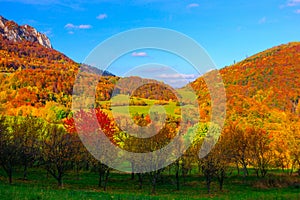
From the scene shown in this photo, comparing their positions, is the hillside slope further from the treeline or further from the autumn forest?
the treeline

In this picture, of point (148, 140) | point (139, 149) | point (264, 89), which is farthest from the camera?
point (264, 89)

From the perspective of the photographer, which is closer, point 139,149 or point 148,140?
point 148,140

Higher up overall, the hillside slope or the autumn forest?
the hillside slope

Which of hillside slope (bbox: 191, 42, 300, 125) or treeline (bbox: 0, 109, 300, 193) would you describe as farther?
hillside slope (bbox: 191, 42, 300, 125)

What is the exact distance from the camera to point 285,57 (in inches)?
6319

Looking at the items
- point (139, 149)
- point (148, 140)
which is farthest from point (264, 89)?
point (139, 149)

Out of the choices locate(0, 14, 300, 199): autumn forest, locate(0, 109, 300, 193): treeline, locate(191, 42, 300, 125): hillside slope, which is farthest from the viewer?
locate(191, 42, 300, 125): hillside slope

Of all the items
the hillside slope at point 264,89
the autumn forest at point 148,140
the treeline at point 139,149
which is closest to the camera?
the autumn forest at point 148,140

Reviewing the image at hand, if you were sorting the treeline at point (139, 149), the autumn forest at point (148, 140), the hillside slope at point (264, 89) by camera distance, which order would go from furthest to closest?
the hillside slope at point (264, 89)
the treeline at point (139, 149)
the autumn forest at point (148, 140)

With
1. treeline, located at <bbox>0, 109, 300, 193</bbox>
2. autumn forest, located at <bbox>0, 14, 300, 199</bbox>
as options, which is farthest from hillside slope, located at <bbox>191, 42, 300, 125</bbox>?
treeline, located at <bbox>0, 109, 300, 193</bbox>

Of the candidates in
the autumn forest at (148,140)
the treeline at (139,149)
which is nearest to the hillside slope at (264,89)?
the autumn forest at (148,140)

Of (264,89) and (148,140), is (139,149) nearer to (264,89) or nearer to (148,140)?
(148,140)

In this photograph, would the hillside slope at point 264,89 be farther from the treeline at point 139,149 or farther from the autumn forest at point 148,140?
the treeline at point 139,149

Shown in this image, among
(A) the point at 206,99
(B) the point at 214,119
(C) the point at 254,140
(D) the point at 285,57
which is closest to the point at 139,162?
(C) the point at 254,140
